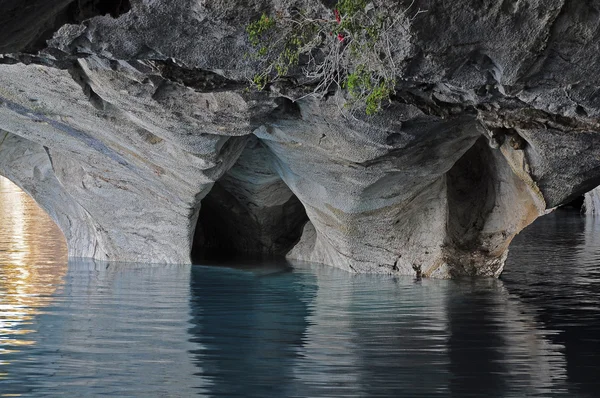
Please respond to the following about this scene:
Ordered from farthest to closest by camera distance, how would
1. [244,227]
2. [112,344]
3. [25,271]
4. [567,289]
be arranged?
[244,227], [25,271], [567,289], [112,344]

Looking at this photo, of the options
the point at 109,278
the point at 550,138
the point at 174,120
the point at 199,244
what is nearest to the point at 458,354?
the point at 550,138

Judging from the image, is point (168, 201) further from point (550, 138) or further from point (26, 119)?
point (550, 138)

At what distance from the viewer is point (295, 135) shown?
12609mm

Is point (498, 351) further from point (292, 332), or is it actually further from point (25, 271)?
point (25, 271)

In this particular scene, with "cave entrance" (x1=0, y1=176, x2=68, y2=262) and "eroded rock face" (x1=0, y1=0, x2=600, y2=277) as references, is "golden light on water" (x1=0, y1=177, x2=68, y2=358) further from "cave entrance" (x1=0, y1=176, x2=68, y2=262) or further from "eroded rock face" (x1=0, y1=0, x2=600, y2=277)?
"eroded rock face" (x1=0, y1=0, x2=600, y2=277)

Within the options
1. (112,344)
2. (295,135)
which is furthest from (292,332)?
(295,135)

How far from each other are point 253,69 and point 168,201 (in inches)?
266

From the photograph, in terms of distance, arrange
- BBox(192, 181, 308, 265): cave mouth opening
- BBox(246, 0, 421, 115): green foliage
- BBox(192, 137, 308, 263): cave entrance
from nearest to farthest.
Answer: BBox(246, 0, 421, 115): green foliage
BBox(192, 137, 308, 263): cave entrance
BBox(192, 181, 308, 265): cave mouth opening

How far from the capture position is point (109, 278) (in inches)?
583

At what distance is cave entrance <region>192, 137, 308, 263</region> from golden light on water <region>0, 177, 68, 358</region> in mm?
2980

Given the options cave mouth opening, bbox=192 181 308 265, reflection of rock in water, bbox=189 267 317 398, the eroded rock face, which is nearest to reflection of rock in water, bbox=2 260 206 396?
reflection of rock in water, bbox=189 267 317 398

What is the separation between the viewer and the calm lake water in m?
7.90

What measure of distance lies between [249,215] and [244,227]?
2.69 feet

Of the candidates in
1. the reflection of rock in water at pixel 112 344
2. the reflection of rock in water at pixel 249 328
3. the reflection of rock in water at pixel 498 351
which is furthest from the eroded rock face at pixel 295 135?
the reflection of rock in water at pixel 112 344
